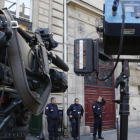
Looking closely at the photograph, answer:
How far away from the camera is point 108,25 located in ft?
5.36

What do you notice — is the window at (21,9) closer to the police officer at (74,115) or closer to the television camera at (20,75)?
the police officer at (74,115)

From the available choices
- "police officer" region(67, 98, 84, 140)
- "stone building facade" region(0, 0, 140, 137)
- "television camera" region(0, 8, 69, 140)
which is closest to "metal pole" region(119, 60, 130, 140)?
"television camera" region(0, 8, 69, 140)

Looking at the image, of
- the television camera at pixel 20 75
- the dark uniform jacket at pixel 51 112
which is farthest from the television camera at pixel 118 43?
the dark uniform jacket at pixel 51 112

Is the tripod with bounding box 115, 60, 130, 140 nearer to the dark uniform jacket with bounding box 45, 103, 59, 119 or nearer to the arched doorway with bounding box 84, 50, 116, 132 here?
the dark uniform jacket with bounding box 45, 103, 59, 119

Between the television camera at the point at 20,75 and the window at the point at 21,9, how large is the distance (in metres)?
6.12

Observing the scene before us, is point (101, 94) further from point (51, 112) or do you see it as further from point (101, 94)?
point (51, 112)

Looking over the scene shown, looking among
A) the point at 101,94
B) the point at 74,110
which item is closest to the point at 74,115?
the point at 74,110

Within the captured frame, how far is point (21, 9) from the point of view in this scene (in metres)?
8.09

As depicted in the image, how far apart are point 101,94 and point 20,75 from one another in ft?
30.8

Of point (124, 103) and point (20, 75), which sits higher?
point (20, 75)

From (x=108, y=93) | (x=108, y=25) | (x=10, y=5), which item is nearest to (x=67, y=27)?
(x=10, y=5)

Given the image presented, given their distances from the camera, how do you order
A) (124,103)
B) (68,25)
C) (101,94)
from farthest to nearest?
(101,94) → (68,25) → (124,103)

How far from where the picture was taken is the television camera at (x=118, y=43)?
1604 mm

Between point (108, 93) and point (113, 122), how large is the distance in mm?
1453
